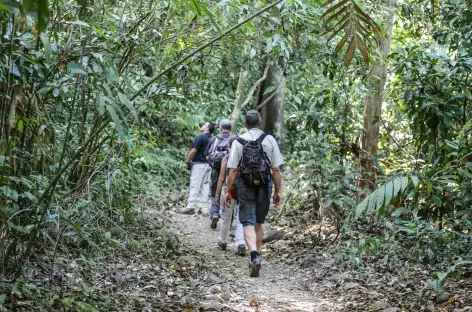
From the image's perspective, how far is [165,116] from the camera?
8680mm

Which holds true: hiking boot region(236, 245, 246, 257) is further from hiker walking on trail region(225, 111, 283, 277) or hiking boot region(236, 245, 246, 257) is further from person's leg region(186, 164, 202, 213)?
person's leg region(186, 164, 202, 213)

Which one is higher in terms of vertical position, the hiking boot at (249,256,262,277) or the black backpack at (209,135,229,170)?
the black backpack at (209,135,229,170)

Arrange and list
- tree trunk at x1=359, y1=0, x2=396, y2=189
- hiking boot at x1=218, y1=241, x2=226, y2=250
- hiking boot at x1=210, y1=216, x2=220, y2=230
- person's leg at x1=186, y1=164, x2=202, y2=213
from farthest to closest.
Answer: person's leg at x1=186, y1=164, x2=202, y2=213 < hiking boot at x1=210, y1=216, x2=220, y2=230 < tree trunk at x1=359, y1=0, x2=396, y2=189 < hiking boot at x1=218, y1=241, x2=226, y2=250

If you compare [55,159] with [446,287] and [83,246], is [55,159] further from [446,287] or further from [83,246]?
[446,287]

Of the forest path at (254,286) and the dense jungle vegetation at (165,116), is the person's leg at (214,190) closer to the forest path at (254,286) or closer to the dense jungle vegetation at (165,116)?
the forest path at (254,286)

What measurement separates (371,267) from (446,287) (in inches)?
54.9

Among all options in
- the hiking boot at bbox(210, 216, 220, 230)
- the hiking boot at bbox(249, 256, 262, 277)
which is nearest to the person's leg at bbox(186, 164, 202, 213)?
the hiking boot at bbox(210, 216, 220, 230)

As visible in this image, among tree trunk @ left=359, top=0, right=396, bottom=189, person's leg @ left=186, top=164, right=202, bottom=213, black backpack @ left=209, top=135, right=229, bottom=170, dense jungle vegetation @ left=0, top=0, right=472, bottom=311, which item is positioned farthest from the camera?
person's leg @ left=186, top=164, right=202, bottom=213

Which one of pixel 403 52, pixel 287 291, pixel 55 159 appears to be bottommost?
pixel 287 291

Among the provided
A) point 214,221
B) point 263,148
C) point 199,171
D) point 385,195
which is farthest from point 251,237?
point 199,171

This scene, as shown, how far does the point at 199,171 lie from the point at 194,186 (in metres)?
0.48

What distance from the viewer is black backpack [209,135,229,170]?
10609 millimetres

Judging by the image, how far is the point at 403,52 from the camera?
324 inches

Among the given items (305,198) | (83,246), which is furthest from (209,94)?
(83,246)
